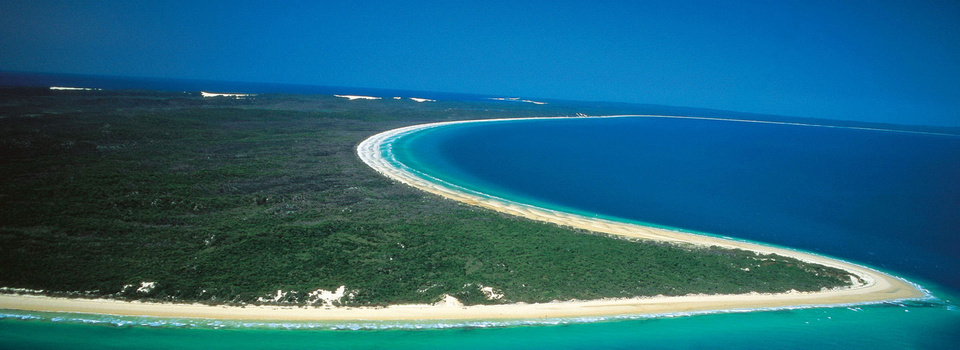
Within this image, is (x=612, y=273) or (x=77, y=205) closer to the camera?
(x=612, y=273)

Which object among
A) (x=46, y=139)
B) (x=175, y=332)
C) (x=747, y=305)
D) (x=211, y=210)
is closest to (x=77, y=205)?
(x=211, y=210)

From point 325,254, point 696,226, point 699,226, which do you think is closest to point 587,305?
point 325,254

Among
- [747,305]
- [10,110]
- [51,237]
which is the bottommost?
[747,305]

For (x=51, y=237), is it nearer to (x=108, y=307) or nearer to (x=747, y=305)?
(x=108, y=307)

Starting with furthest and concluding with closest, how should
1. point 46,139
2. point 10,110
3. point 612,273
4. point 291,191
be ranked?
point 10,110 < point 46,139 < point 291,191 < point 612,273

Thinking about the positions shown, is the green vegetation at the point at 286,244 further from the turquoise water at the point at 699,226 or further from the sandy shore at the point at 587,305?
the turquoise water at the point at 699,226

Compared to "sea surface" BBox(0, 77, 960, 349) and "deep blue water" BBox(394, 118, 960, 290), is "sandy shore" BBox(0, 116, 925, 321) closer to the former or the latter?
"sea surface" BBox(0, 77, 960, 349)

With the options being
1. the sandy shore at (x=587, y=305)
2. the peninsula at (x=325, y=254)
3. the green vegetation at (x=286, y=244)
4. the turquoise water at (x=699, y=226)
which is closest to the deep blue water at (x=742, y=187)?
the turquoise water at (x=699, y=226)

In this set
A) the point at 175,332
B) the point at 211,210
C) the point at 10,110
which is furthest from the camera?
the point at 10,110
